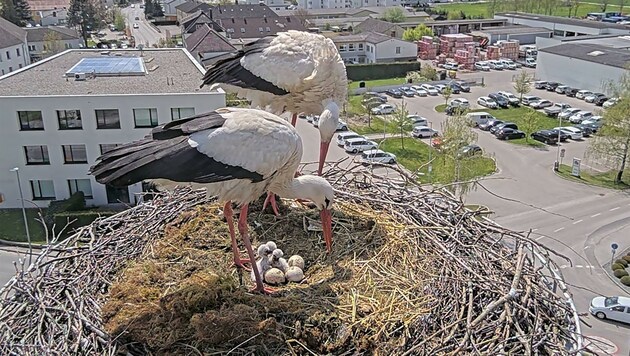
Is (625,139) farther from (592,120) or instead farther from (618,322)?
(618,322)

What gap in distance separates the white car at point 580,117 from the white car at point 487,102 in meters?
3.42

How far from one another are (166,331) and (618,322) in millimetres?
10067

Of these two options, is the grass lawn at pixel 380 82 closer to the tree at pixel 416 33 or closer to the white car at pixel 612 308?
the tree at pixel 416 33

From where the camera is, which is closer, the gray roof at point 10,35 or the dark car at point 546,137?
the dark car at point 546,137

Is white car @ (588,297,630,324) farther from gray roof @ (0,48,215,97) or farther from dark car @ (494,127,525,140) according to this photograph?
dark car @ (494,127,525,140)

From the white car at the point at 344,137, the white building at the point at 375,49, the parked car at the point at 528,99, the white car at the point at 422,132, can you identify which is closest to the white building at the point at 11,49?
the white building at the point at 375,49

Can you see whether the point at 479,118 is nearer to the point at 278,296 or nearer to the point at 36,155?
the point at 36,155

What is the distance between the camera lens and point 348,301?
4.23m

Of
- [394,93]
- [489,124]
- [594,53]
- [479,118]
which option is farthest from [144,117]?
[594,53]

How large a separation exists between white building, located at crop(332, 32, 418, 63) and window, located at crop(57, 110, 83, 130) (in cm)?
2221

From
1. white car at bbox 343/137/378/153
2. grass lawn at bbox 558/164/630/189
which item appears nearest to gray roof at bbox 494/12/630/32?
grass lawn at bbox 558/164/630/189

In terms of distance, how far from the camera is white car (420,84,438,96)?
28.8 m

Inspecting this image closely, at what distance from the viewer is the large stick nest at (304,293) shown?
3729mm

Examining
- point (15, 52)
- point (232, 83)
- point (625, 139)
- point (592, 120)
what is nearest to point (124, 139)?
point (232, 83)
